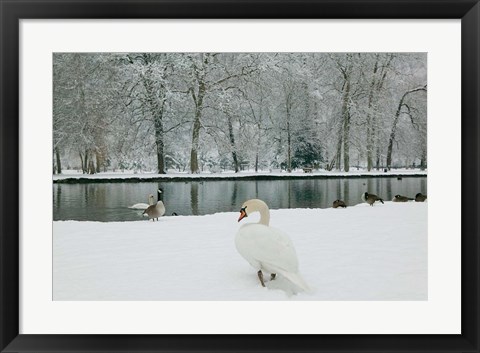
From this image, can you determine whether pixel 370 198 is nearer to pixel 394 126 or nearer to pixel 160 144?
pixel 394 126

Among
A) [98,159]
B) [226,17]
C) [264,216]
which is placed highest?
[226,17]

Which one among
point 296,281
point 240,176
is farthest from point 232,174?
point 296,281

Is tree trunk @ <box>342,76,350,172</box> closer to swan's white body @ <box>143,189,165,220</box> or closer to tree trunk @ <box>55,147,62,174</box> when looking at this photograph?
swan's white body @ <box>143,189,165,220</box>

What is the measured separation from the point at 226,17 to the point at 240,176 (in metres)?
0.86

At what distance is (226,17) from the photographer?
1.90 m

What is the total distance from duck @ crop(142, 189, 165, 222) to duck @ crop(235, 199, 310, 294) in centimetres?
49

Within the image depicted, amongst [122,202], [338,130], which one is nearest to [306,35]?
[338,130]

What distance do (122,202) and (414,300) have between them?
64.4 inches

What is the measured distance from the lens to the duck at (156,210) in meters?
2.21

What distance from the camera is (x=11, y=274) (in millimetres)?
1893

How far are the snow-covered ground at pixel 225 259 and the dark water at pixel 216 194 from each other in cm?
7

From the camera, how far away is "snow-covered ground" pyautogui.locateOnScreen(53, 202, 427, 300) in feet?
6.51

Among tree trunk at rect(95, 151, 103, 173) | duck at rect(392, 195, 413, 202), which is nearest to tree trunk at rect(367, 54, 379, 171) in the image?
duck at rect(392, 195, 413, 202)

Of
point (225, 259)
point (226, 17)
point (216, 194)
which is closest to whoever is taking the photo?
point (226, 17)
